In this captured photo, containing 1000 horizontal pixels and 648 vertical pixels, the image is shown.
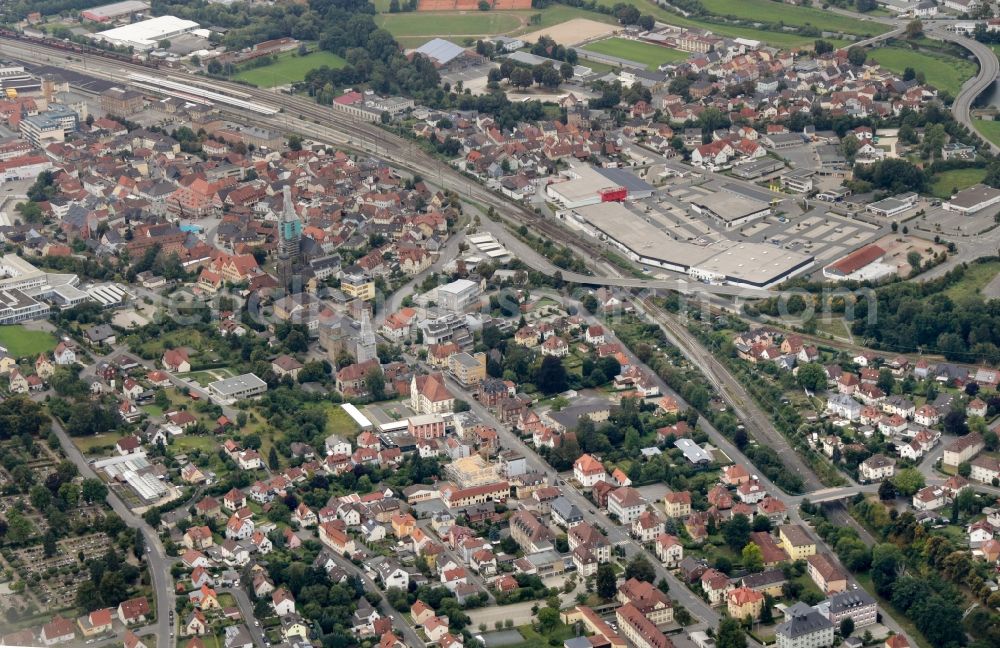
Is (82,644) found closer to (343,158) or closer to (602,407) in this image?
(602,407)

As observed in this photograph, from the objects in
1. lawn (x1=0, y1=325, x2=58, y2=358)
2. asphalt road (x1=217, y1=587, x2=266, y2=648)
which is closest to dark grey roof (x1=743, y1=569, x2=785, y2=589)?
asphalt road (x1=217, y1=587, x2=266, y2=648)

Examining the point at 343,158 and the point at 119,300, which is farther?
the point at 343,158

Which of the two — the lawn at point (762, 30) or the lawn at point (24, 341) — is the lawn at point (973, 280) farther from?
the lawn at point (24, 341)

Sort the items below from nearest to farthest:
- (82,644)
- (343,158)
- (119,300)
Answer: (82,644) < (119,300) < (343,158)

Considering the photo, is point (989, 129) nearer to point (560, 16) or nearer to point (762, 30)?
point (762, 30)

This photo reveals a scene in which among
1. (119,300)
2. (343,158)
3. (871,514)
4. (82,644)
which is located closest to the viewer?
(82,644)

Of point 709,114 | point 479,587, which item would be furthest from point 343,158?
point 479,587
